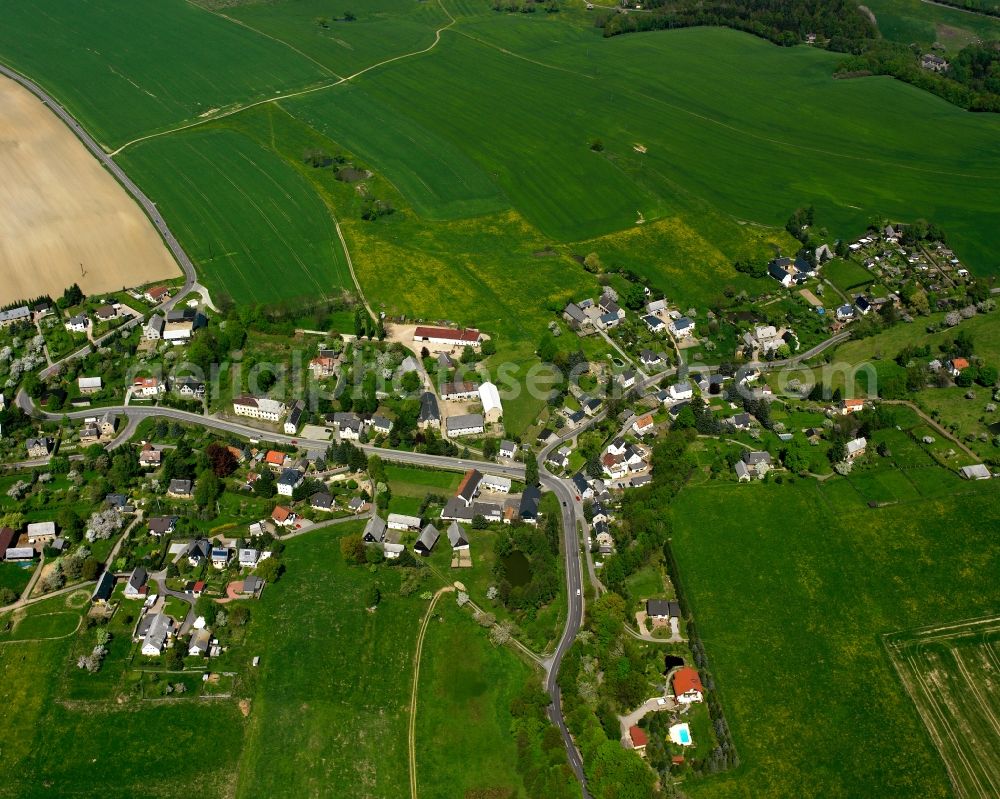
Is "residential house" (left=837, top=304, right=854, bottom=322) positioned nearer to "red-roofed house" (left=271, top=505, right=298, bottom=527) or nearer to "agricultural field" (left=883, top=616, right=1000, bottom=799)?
"agricultural field" (left=883, top=616, right=1000, bottom=799)

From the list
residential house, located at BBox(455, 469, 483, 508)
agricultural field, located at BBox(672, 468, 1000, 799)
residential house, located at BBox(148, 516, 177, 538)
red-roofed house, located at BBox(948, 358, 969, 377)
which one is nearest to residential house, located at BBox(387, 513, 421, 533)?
residential house, located at BBox(455, 469, 483, 508)

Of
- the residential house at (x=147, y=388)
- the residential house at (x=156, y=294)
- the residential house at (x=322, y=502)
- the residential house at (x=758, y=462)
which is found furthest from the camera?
the residential house at (x=156, y=294)

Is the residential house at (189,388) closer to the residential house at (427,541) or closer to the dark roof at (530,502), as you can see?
the residential house at (427,541)

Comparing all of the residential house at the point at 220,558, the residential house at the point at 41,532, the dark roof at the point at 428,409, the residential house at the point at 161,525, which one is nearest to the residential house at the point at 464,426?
the dark roof at the point at 428,409

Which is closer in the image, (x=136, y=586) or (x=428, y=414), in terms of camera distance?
(x=136, y=586)

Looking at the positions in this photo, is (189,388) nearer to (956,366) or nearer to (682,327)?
(682,327)

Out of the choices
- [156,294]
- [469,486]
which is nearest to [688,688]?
[469,486]
